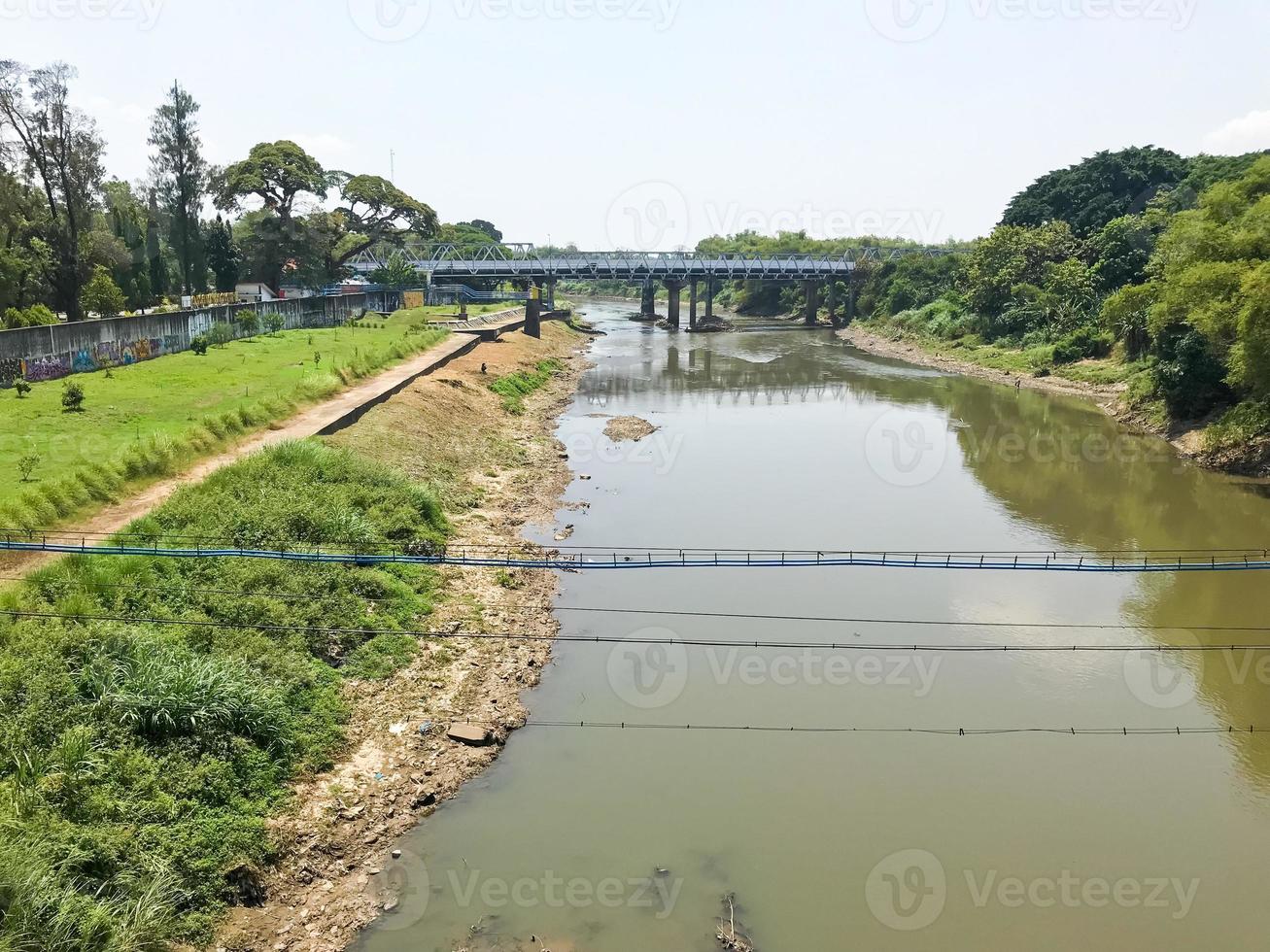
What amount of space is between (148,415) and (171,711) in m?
17.9

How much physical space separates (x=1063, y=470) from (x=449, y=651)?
25.8 meters

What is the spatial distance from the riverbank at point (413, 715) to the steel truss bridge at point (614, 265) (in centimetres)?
5883

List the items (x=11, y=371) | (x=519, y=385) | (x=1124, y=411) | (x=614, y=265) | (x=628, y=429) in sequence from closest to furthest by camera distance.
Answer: (x=11, y=371), (x=628, y=429), (x=1124, y=411), (x=519, y=385), (x=614, y=265)

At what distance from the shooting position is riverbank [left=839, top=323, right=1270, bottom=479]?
30.9m

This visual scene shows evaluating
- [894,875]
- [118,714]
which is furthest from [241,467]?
[894,875]

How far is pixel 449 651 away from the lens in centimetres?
1734

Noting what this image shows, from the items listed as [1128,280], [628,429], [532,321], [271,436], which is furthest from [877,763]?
[532,321]

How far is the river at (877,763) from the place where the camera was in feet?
37.5

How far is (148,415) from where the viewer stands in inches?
1072

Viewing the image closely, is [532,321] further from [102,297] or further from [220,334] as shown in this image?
[102,297]

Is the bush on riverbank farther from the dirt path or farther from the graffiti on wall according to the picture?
the graffiti on wall

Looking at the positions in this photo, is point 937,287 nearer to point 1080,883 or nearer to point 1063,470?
point 1063,470

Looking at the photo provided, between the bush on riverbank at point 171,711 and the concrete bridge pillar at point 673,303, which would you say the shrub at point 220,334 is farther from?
the concrete bridge pillar at point 673,303

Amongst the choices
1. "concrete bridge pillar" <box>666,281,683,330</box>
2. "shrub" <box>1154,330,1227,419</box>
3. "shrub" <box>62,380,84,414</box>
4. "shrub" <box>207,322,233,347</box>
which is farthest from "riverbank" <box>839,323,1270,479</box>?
"shrub" <box>207,322,233,347</box>
